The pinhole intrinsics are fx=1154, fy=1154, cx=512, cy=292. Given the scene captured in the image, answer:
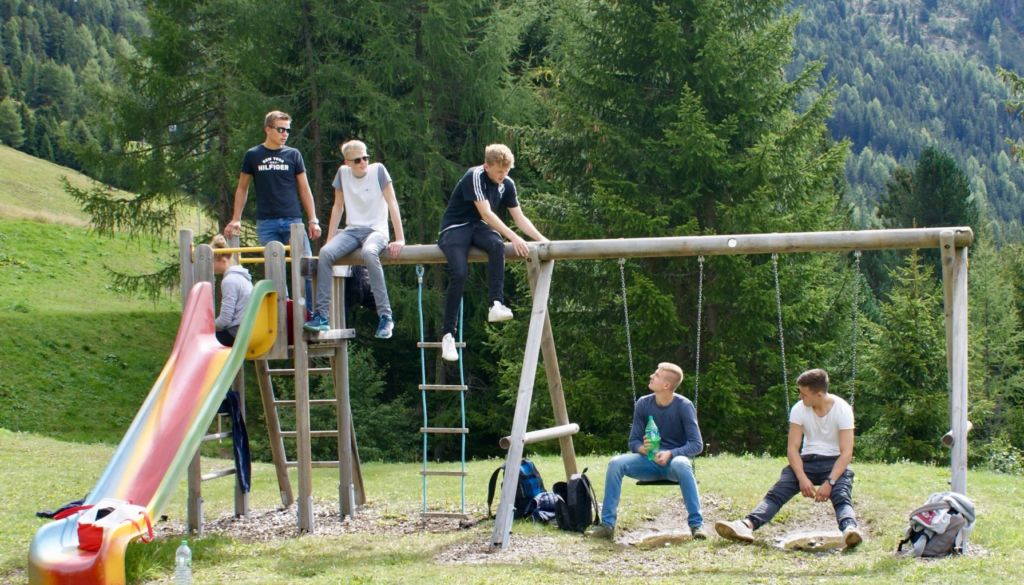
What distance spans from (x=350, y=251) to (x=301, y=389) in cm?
132

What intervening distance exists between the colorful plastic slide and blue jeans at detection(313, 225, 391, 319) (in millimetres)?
437

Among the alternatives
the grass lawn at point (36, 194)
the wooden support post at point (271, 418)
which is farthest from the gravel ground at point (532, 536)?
the grass lawn at point (36, 194)

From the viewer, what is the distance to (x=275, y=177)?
1063 centimetres

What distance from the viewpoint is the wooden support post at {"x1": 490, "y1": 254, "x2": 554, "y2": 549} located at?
31.0 feet

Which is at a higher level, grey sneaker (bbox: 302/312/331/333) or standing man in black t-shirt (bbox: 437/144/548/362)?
standing man in black t-shirt (bbox: 437/144/548/362)

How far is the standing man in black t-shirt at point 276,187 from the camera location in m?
10.6

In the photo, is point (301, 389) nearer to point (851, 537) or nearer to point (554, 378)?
point (554, 378)

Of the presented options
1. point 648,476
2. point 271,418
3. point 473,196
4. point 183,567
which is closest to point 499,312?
point 473,196

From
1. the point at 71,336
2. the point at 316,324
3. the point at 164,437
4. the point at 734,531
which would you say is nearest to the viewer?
the point at 164,437

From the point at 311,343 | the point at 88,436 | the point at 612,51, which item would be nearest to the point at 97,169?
the point at 88,436

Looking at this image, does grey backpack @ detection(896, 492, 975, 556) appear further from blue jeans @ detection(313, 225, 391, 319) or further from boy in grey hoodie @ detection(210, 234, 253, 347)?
boy in grey hoodie @ detection(210, 234, 253, 347)

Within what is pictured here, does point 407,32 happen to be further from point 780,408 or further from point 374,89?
point 780,408

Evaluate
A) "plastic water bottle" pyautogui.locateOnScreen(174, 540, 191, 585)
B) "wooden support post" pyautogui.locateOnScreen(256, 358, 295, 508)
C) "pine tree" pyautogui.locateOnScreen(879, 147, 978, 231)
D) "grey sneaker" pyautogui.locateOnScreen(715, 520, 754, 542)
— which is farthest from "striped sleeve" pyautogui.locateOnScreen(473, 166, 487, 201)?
"pine tree" pyautogui.locateOnScreen(879, 147, 978, 231)

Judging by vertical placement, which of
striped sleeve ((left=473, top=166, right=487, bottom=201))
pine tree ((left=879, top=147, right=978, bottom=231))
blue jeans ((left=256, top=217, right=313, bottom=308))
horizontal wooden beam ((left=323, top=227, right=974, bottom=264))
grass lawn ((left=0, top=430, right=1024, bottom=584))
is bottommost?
grass lawn ((left=0, top=430, right=1024, bottom=584))
